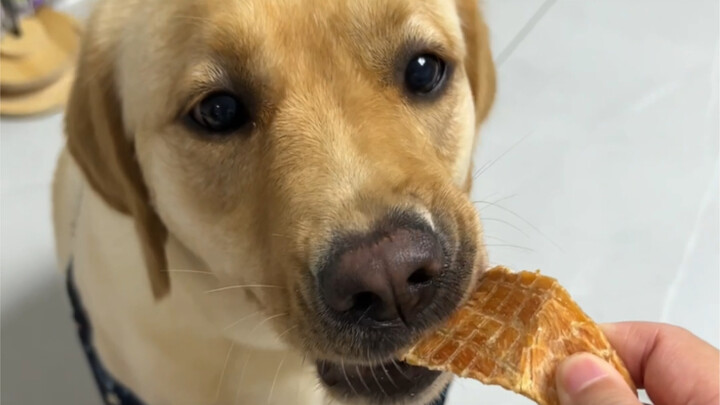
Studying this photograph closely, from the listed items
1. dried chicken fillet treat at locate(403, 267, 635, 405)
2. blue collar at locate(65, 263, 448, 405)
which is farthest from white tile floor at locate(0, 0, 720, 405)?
dried chicken fillet treat at locate(403, 267, 635, 405)

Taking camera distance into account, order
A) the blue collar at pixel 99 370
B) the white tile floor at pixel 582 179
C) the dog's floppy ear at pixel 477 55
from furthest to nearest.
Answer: the white tile floor at pixel 582 179, the blue collar at pixel 99 370, the dog's floppy ear at pixel 477 55

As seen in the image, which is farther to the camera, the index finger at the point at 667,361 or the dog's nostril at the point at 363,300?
the index finger at the point at 667,361

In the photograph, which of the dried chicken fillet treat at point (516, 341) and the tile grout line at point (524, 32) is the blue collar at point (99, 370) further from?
the tile grout line at point (524, 32)

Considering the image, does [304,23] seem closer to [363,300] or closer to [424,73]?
[424,73]

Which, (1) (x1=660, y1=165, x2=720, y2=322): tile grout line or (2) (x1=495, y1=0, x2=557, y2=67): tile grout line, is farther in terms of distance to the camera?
(2) (x1=495, y1=0, x2=557, y2=67): tile grout line

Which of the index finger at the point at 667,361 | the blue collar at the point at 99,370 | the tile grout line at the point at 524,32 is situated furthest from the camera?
the tile grout line at the point at 524,32

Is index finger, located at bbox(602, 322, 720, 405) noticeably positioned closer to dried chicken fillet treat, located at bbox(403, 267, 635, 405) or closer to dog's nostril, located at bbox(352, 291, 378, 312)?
dried chicken fillet treat, located at bbox(403, 267, 635, 405)

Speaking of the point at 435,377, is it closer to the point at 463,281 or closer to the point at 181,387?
the point at 463,281

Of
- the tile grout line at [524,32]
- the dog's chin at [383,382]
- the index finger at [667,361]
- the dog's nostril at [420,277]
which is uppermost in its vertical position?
the dog's nostril at [420,277]

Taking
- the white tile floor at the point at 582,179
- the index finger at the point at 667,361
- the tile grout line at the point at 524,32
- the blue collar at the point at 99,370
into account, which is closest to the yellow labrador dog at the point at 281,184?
the blue collar at the point at 99,370

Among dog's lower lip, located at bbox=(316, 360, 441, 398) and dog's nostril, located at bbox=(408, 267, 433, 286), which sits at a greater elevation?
dog's nostril, located at bbox=(408, 267, 433, 286)
